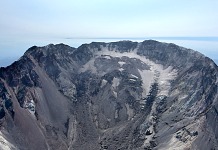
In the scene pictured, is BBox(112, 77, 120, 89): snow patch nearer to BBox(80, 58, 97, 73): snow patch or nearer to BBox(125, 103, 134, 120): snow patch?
BBox(125, 103, 134, 120): snow patch

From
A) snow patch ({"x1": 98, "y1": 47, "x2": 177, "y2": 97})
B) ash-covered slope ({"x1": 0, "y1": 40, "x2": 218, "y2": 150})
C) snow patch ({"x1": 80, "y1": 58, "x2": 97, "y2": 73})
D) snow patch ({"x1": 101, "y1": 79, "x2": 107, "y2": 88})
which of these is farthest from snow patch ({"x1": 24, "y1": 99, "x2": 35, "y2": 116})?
snow patch ({"x1": 80, "y1": 58, "x2": 97, "y2": 73})

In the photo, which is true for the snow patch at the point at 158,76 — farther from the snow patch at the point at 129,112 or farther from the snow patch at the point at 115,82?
the snow patch at the point at 129,112

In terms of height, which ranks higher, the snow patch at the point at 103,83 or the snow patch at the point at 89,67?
the snow patch at the point at 89,67

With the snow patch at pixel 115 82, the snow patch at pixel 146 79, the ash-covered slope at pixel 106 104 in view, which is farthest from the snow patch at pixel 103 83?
the snow patch at pixel 146 79

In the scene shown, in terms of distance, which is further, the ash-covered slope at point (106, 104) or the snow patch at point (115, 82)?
the snow patch at point (115, 82)

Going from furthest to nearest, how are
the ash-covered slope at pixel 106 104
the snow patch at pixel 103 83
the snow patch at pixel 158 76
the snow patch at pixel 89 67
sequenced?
the snow patch at pixel 89 67 < the snow patch at pixel 103 83 < the snow patch at pixel 158 76 < the ash-covered slope at pixel 106 104

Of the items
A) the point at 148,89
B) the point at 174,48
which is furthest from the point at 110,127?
the point at 174,48

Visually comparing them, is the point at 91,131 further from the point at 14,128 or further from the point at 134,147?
the point at 14,128

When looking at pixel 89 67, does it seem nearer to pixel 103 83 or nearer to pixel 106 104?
pixel 103 83
